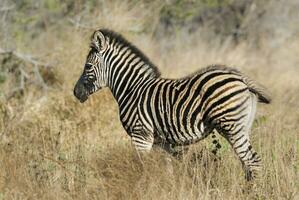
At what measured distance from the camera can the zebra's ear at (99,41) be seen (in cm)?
865

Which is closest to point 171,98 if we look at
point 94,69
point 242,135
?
point 242,135

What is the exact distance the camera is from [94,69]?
878 centimetres

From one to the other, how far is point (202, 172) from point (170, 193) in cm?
64

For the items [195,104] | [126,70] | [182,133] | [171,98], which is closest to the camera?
[195,104]

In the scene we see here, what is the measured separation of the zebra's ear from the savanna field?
3.58 feet

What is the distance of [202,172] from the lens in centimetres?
690

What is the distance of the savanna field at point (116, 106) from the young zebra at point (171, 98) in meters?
0.24

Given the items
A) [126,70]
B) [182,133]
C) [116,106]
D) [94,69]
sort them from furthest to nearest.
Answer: [116,106] → [94,69] → [126,70] → [182,133]

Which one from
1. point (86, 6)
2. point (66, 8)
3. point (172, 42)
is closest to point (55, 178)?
point (86, 6)

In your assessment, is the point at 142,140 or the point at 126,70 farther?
the point at 126,70

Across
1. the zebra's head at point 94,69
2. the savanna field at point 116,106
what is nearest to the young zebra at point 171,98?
the zebra's head at point 94,69

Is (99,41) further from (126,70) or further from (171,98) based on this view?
(171,98)

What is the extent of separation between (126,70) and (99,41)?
45 centimetres

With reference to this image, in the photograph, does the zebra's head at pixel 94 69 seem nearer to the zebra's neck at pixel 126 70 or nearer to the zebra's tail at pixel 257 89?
the zebra's neck at pixel 126 70
